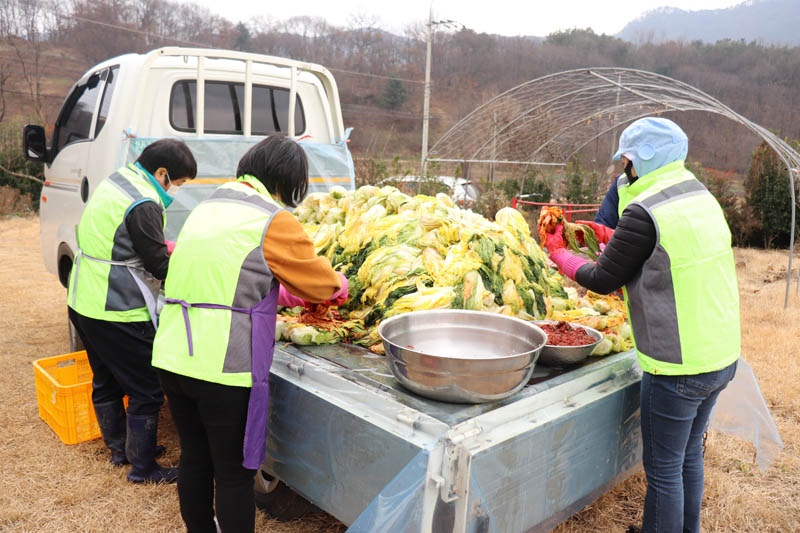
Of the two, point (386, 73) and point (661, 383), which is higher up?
point (386, 73)

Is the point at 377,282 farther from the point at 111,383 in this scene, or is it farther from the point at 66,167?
the point at 66,167

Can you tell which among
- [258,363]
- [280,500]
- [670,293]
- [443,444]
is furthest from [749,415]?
[258,363]

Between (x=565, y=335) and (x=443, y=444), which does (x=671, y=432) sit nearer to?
(x=565, y=335)

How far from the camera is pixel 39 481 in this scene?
129 inches

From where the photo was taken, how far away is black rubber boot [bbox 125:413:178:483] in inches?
127

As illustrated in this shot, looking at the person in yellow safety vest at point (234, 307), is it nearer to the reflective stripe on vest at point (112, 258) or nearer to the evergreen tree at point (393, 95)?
the reflective stripe on vest at point (112, 258)

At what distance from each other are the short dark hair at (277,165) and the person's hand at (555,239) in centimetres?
129

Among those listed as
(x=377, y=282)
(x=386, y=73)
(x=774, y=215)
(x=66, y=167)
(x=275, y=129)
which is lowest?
(x=774, y=215)

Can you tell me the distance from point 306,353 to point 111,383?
150 centimetres

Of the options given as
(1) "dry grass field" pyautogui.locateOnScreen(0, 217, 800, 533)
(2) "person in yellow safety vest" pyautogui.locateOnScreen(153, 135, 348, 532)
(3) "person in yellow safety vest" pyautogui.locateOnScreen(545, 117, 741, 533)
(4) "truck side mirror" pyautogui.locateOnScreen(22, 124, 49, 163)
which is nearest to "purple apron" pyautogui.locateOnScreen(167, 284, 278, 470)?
(2) "person in yellow safety vest" pyautogui.locateOnScreen(153, 135, 348, 532)

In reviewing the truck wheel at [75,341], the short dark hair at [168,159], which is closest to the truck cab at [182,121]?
the truck wheel at [75,341]

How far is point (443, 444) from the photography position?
6.07 feet

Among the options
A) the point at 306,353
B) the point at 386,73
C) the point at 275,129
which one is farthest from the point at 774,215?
the point at 386,73

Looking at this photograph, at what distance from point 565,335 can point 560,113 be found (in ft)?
37.2
